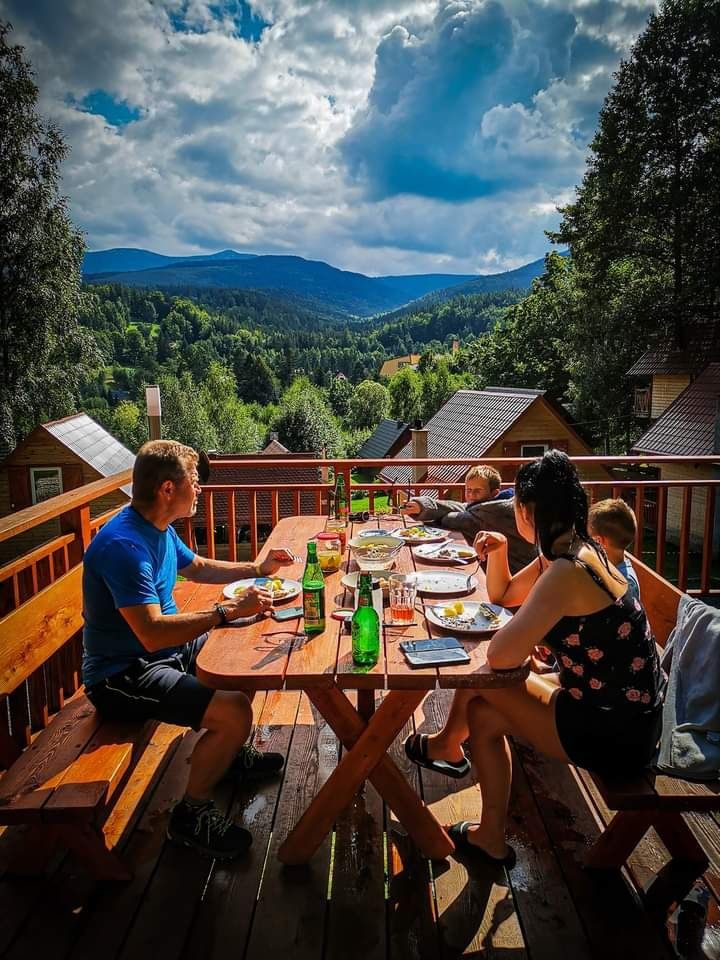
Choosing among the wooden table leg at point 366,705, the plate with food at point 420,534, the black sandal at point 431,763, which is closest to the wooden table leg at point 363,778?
the wooden table leg at point 366,705

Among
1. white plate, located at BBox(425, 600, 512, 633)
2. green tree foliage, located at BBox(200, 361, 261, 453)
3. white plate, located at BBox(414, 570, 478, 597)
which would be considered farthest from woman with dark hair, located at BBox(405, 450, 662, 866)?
green tree foliage, located at BBox(200, 361, 261, 453)

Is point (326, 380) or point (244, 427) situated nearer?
point (244, 427)

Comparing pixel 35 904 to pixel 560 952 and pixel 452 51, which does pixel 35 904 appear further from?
pixel 452 51

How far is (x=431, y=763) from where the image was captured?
2412mm

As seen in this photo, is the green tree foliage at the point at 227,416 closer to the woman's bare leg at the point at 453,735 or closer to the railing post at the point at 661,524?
the railing post at the point at 661,524

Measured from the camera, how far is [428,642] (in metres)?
1.83

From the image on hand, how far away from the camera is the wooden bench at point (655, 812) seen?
170 centimetres

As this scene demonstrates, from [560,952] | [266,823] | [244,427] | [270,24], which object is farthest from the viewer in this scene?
[244,427]

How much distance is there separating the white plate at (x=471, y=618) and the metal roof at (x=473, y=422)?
62.6 ft

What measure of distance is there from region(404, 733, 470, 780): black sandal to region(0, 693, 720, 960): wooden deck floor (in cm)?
15

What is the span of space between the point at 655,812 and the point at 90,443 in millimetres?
23225

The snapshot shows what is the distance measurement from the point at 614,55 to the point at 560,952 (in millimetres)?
24588

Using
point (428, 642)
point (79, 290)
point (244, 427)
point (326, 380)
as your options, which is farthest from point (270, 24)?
point (326, 380)

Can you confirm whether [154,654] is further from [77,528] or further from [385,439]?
[385,439]
